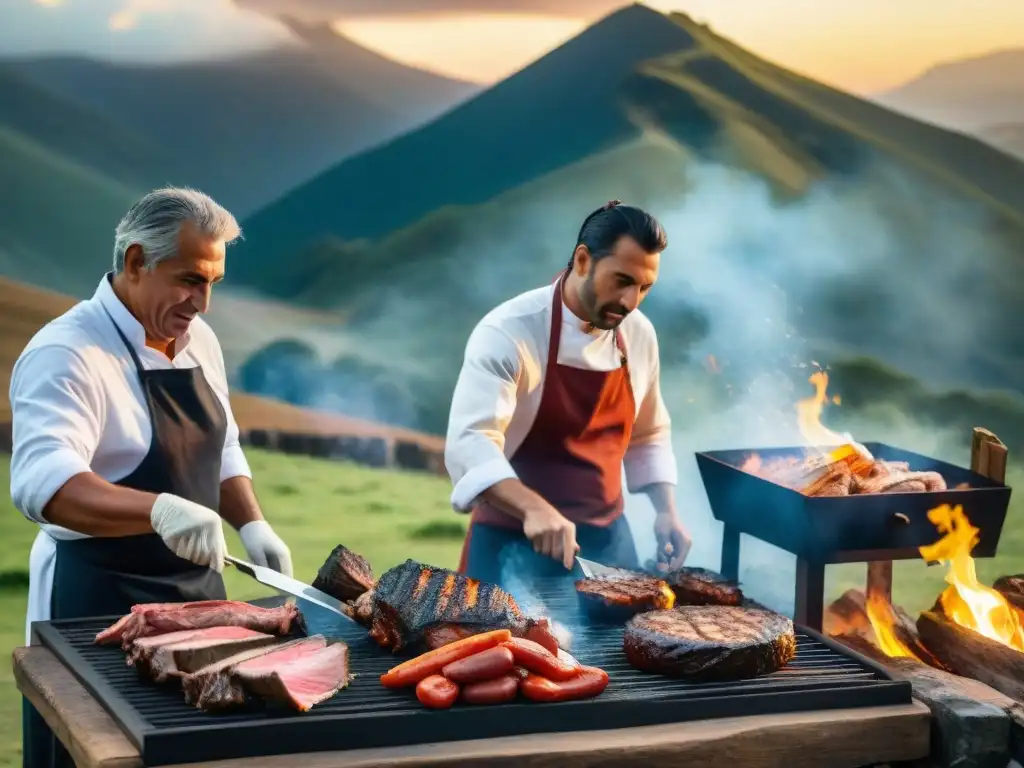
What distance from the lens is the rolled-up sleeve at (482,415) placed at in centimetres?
452

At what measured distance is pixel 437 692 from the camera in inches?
120

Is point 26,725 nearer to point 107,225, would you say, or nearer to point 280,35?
point 107,225

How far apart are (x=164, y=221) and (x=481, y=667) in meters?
1.72

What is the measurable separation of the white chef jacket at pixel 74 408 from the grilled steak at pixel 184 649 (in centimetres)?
64

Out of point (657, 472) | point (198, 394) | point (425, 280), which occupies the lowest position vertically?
point (657, 472)

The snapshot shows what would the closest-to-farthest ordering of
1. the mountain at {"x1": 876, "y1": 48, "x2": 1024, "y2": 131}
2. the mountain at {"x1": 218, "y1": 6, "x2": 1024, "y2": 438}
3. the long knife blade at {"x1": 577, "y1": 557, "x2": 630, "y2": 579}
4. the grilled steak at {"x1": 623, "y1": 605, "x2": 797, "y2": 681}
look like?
the grilled steak at {"x1": 623, "y1": 605, "x2": 797, "y2": 681}
the long knife blade at {"x1": 577, "y1": 557, "x2": 630, "y2": 579}
the mountain at {"x1": 218, "y1": 6, "x2": 1024, "y2": 438}
the mountain at {"x1": 876, "y1": 48, "x2": 1024, "y2": 131}

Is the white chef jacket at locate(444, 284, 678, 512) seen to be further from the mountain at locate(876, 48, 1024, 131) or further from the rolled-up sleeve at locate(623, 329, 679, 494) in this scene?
the mountain at locate(876, 48, 1024, 131)

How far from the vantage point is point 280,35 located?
31.4 ft

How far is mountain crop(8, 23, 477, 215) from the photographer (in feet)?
29.6

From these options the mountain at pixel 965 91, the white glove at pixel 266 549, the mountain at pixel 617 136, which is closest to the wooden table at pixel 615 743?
the white glove at pixel 266 549

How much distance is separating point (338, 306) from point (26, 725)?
22.0ft

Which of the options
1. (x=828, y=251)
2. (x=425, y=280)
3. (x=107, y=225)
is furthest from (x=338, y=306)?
(x=828, y=251)

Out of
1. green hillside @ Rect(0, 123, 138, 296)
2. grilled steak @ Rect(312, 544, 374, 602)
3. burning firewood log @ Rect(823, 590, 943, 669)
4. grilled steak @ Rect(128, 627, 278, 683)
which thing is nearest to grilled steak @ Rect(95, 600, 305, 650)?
grilled steak @ Rect(128, 627, 278, 683)

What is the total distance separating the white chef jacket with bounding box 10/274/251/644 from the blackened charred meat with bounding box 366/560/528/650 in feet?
3.20
